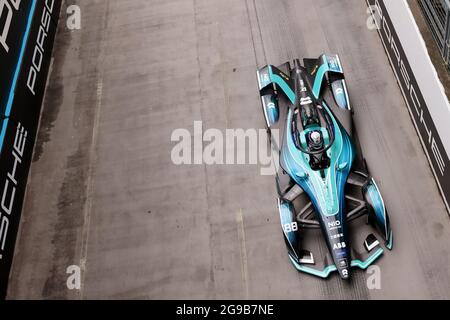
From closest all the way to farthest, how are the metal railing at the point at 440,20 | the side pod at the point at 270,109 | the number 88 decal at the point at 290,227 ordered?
1. the number 88 decal at the point at 290,227
2. the metal railing at the point at 440,20
3. the side pod at the point at 270,109

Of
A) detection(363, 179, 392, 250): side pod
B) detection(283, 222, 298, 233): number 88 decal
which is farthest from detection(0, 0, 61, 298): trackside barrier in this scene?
detection(363, 179, 392, 250): side pod

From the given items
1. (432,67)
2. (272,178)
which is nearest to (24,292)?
(272,178)

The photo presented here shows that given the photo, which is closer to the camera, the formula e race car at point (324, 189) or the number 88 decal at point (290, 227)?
the formula e race car at point (324, 189)

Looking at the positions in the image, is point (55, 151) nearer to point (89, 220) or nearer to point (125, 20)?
point (89, 220)

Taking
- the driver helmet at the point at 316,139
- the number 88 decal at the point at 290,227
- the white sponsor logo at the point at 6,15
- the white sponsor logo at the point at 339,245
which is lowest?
the white sponsor logo at the point at 339,245

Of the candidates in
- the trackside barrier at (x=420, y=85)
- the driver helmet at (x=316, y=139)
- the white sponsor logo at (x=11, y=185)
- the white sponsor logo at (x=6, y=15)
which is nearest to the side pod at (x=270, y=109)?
the driver helmet at (x=316, y=139)

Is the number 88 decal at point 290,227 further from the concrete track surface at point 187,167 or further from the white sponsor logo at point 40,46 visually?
the white sponsor logo at point 40,46

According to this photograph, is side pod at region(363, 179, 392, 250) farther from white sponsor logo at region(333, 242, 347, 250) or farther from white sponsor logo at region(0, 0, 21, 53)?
white sponsor logo at region(0, 0, 21, 53)
